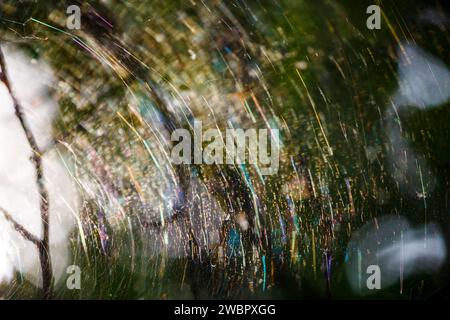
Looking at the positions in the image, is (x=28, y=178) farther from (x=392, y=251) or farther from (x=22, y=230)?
(x=392, y=251)

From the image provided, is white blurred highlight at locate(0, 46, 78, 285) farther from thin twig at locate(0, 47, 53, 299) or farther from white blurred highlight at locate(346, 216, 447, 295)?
white blurred highlight at locate(346, 216, 447, 295)

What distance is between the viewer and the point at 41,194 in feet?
5.41

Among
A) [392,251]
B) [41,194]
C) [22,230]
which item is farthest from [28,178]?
[392,251]

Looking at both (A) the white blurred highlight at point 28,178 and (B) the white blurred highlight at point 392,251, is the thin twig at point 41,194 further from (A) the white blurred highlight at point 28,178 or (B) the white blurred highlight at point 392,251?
(B) the white blurred highlight at point 392,251

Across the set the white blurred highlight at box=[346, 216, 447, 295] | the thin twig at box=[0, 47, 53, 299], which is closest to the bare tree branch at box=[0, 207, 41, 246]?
the thin twig at box=[0, 47, 53, 299]

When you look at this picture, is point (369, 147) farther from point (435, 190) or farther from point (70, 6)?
point (70, 6)

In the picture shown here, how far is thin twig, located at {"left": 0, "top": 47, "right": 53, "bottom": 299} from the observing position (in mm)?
1541

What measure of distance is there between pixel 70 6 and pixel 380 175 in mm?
1479

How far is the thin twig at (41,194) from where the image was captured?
154 centimetres

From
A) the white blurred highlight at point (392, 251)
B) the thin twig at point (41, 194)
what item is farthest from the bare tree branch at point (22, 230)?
the white blurred highlight at point (392, 251)

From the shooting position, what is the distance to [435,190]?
5.24 feet

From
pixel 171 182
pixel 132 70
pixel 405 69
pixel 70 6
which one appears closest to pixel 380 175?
pixel 405 69

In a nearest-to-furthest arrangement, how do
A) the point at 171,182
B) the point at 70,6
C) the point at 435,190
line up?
the point at 70,6 → the point at 435,190 → the point at 171,182

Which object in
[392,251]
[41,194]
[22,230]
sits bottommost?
[392,251]
